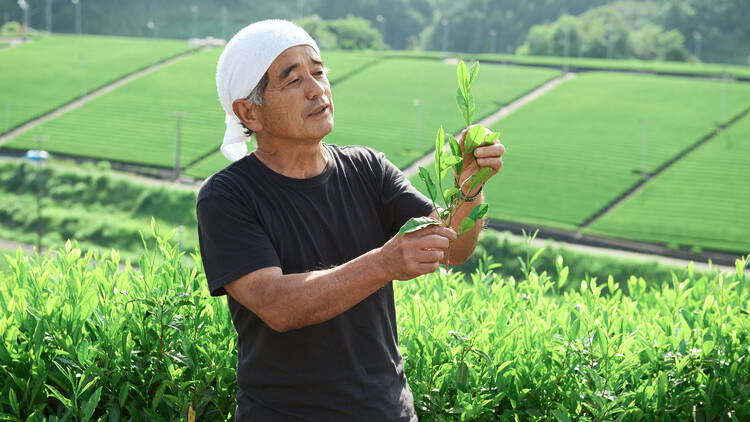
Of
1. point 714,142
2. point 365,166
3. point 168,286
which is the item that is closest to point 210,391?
point 168,286

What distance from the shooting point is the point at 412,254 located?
1.90 metres

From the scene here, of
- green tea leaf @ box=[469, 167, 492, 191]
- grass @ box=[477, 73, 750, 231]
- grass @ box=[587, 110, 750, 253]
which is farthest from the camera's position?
grass @ box=[477, 73, 750, 231]

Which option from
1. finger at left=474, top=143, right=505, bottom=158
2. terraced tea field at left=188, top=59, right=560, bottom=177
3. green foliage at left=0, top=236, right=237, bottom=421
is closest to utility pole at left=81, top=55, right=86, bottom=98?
terraced tea field at left=188, top=59, right=560, bottom=177

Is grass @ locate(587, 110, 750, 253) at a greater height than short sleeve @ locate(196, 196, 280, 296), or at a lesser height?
lesser

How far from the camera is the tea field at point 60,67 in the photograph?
6020 centimetres

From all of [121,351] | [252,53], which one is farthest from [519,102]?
[252,53]

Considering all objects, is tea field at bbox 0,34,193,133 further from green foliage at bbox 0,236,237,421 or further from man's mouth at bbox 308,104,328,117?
man's mouth at bbox 308,104,328,117

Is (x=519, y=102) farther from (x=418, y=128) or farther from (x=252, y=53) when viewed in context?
(x=252, y=53)

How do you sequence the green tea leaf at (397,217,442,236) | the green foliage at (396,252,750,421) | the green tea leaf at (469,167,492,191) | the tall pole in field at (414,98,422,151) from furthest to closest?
the tall pole in field at (414,98,422,151) → the green foliage at (396,252,750,421) → the green tea leaf at (469,167,492,191) → the green tea leaf at (397,217,442,236)

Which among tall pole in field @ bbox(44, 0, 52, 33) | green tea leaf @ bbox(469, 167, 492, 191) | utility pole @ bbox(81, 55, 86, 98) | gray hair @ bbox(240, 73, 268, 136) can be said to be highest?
tall pole in field @ bbox(44, 0, 52, 33)

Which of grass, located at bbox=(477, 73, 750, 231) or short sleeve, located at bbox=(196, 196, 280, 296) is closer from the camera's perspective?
short sleeve, located at bbox=(196, 196, 280, 296)

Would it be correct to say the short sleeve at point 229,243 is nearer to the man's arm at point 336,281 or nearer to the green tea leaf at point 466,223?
the man's arm at point 336,281

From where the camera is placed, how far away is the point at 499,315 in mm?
3020

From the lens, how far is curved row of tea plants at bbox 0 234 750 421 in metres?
2.71
